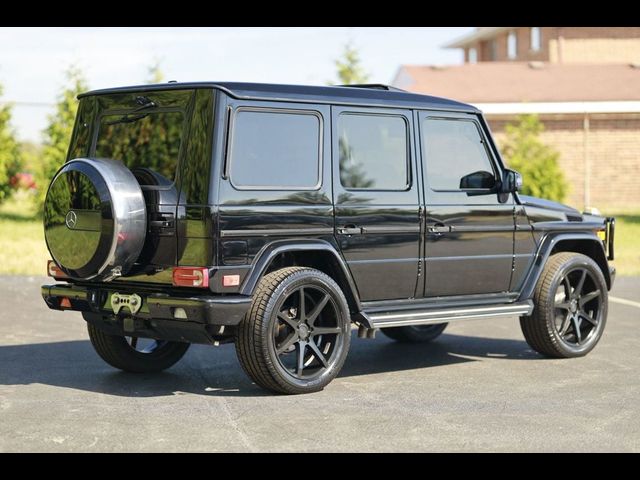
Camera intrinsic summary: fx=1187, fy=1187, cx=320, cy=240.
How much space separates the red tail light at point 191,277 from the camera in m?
7.66

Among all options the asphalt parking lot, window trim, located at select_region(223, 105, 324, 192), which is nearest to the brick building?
the asphalt parking lot

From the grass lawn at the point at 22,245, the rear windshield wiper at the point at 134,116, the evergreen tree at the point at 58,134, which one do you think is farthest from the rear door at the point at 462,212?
the evergreen tree at the point at 58,134

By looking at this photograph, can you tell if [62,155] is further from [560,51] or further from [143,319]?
[560,51]

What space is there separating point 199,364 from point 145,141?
2128 millimetres

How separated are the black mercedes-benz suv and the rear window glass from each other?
0.01 metres

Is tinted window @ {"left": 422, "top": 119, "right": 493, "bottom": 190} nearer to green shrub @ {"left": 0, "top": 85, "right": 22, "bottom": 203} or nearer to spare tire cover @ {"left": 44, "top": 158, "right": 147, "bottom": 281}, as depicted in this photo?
spare tire cover @ {"left": 44, "top": 158, "right": 147, "bottom": 281}

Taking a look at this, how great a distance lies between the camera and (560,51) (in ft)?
160

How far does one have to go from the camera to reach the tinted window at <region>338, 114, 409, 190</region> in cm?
857

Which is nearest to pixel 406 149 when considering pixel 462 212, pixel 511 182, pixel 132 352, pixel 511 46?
pixel 462 212

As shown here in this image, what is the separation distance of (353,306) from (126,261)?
172cm

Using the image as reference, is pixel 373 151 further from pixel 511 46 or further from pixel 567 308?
Answer: pixel 511 46

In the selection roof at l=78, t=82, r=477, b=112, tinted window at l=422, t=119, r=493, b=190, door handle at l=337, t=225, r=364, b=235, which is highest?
roof at l=78, t=82, r=477, b=112

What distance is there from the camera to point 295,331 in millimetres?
8141
